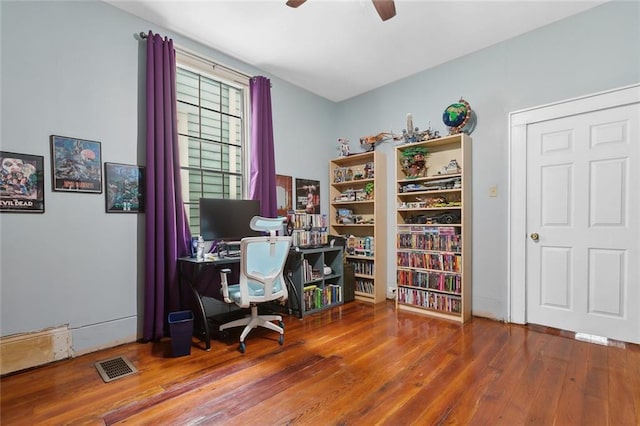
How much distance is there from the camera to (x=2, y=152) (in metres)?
2.16

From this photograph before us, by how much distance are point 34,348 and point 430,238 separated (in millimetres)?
3750

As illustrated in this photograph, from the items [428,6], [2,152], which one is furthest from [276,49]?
[2,152]

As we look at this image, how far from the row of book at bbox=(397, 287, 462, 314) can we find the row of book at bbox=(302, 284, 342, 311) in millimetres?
788

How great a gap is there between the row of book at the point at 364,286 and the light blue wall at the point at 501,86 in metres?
0.30

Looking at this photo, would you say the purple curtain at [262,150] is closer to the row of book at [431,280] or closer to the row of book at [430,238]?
the row of book at [430,238]

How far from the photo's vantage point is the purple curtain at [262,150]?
3611 mm

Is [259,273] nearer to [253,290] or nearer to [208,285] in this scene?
[253,290]

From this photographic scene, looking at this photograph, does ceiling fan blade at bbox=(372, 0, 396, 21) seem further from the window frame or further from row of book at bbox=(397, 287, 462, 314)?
row of book at bbox=(397, 287, 462, 314)

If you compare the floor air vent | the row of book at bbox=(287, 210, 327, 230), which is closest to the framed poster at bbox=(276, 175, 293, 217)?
the row of book at bbox=(287, 210, 327, 230)

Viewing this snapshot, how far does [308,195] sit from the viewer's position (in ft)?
14.3

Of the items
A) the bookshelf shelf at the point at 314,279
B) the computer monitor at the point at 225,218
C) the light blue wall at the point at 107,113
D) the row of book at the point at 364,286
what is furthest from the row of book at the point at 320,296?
the light blue wall at the point at 107,113

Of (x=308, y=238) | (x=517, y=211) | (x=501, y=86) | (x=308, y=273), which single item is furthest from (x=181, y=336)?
(x=501, y=86)

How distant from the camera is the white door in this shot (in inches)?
102

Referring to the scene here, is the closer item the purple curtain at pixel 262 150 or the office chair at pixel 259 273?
the office chair at pixel 259 273
